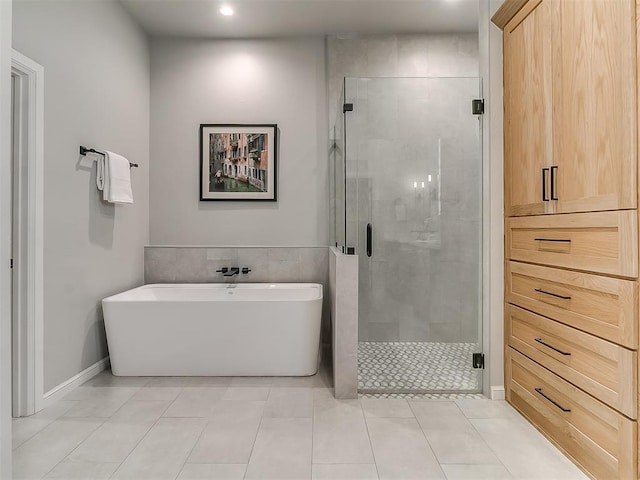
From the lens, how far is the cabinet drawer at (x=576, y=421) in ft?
4.74

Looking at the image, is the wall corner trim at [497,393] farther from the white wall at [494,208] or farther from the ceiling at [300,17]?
the ceiling at [300,17]

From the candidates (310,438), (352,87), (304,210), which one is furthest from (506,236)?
(304,210)

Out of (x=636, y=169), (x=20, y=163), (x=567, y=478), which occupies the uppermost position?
(x=20, y=163)

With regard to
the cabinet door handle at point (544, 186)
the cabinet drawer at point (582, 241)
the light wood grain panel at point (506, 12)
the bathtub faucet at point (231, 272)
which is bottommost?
the bathtub faucet at point (231, 272)

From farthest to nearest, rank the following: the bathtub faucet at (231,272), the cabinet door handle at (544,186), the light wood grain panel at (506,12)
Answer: the bathtub faucet at (231,272)
the light wood grain panel at (506,12)
the cabinet door handle at (544,186)

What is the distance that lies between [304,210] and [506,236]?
186 centimetres

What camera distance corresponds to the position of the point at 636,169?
4.54 feet

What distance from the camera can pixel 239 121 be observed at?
12.1 ft

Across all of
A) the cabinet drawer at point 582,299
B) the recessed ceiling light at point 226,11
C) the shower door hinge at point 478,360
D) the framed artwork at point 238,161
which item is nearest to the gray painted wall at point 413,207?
the shower door hinge at point 478,360

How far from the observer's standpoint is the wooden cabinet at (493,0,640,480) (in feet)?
4.67

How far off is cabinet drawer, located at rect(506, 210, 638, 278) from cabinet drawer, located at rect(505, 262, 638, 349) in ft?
0.15

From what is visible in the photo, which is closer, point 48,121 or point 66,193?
point 48,121

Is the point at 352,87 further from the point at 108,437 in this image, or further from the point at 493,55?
the point at 108,437

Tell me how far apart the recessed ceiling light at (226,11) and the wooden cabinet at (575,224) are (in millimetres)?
2098
